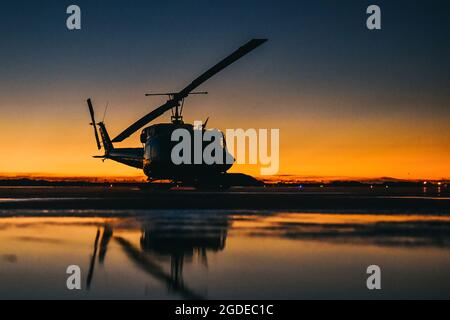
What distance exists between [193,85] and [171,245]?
37577mm

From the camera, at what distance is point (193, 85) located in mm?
50531

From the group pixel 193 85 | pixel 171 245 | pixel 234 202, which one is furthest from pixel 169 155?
pixel 171 245

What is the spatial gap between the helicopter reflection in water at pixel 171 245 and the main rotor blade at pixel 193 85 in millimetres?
22731

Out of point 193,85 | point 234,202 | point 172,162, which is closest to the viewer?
point 234,202

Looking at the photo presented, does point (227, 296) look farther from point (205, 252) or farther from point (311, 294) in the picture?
point (205, 252)

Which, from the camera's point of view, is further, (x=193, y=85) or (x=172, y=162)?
(x=172, y=162)

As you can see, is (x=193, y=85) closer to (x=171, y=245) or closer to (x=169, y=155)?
(x=169, y=155)

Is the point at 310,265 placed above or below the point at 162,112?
below

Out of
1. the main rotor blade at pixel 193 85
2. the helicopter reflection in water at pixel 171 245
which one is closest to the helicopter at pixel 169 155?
the main rotor blade at pixel 193 85

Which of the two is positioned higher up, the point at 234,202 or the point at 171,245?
the point at 171,245
